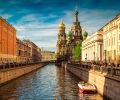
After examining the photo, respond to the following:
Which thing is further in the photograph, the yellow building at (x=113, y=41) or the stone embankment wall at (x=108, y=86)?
the yellow building at (x=113, y=41)

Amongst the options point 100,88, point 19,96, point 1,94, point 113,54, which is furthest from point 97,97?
point 113,54

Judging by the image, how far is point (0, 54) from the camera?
106 metres

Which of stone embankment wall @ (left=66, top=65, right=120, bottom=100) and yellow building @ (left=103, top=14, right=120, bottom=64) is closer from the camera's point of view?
stone embankment wall @ (left=66, top=65, right=120, bottom=100)

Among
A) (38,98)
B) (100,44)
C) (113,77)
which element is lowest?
(38,98)

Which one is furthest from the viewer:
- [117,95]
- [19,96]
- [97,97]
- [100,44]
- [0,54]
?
[100,44]

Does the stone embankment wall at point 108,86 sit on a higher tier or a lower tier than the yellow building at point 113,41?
lower

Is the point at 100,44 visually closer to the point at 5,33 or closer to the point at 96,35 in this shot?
the point at 96,35

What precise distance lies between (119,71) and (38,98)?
547 inches

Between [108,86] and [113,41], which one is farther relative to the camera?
[113,41]

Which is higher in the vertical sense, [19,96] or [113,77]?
[113,77]

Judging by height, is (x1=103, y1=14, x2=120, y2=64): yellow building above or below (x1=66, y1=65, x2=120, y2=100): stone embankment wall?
above

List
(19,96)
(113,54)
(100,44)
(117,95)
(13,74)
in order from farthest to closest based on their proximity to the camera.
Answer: (100,44)
(113,54)
(13,74)
(19,96)
(117,95)

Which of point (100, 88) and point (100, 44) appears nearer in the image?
point (100, 88)

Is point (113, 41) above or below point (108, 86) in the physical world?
above
